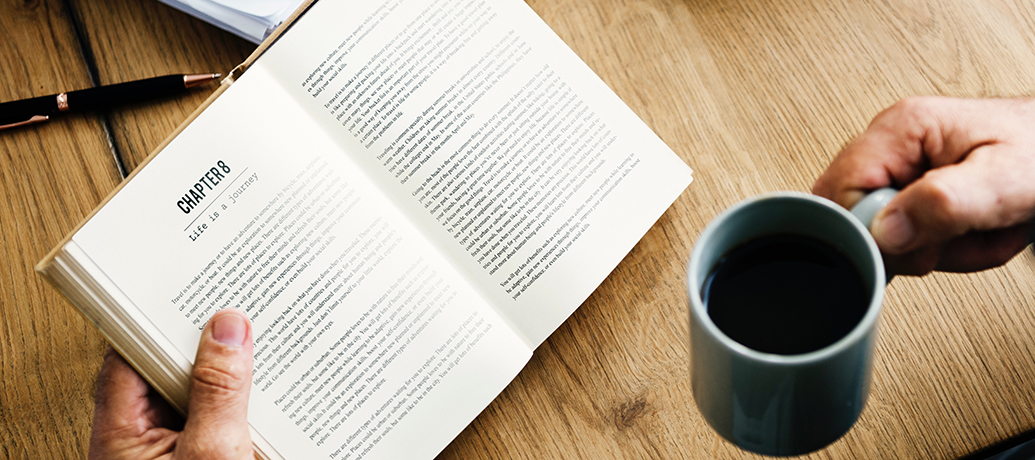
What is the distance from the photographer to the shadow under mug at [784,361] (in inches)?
13.1

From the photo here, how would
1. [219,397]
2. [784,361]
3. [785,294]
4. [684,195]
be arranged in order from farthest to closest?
[684,195] < [219,397] < [785,294] < [784,361]

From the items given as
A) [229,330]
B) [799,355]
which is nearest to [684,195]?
[799,355]

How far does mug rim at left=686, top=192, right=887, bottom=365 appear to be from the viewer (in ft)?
1.06

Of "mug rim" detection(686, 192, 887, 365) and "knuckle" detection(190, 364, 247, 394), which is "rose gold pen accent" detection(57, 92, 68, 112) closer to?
"knuckle" detection(190, 364, 247, 394)

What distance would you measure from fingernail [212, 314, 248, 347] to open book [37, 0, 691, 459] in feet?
0.06

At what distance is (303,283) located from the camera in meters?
0.57

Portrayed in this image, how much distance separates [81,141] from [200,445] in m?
0.37

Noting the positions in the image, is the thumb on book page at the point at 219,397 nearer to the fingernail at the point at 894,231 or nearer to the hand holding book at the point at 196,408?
the hand holding book at the point at 196,408

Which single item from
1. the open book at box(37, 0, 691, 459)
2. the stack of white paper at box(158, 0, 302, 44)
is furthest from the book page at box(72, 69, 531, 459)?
the stack of white paper at box(158, 0, 302, 44)

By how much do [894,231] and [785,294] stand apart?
8 centimetres

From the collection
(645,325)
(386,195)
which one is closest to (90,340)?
(386,195)

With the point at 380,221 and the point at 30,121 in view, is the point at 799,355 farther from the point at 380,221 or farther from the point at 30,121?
the point at 30,121

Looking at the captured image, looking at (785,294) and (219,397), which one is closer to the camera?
(785,294)

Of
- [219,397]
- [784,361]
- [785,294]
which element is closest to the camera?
[784,361]
